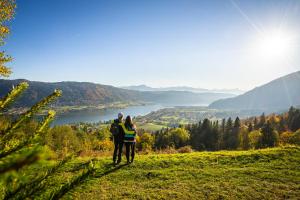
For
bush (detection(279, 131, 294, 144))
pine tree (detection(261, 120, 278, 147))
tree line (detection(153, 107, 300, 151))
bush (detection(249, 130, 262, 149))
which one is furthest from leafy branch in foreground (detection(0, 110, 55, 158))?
bush (detection(249, 130, 262, 149))

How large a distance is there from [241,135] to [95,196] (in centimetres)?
6873

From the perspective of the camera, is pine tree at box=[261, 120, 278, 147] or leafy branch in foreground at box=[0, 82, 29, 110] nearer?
leafy branch in foreground at box=[0, 82, 29, 110]

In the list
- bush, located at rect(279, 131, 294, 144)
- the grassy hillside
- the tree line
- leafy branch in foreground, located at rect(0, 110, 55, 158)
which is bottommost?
the tree line

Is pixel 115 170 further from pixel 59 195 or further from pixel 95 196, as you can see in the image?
pixel 59 195

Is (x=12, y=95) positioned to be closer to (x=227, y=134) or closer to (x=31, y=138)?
(x=31, y=138)

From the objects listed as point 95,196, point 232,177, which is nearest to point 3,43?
point 95,196

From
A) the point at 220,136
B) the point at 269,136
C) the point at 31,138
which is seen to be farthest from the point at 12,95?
the point at 220,136

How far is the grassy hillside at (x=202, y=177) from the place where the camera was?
358 inches

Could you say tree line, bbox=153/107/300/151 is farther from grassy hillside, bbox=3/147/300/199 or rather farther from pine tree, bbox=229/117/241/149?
grassy hillside, bbox=3/147/300/199

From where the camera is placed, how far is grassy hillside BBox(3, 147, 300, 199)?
9.10 metres

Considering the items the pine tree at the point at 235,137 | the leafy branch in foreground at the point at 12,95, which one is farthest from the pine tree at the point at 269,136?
the leafy branch in foreground at the point at 12,95

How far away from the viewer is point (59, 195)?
3.61ft

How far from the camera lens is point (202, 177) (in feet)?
35.5

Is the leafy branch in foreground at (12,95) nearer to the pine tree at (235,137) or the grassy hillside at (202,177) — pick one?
the grassy hillside at (202,177)
